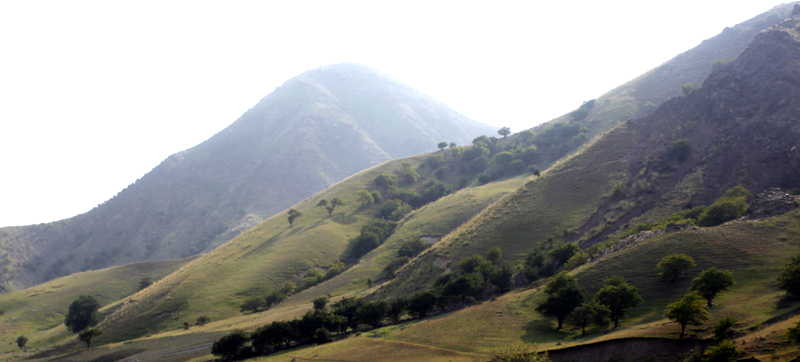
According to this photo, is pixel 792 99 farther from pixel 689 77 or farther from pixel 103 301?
pixel 103 301

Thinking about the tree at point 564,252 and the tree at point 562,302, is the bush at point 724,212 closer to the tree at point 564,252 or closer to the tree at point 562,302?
the tree at point 564,252

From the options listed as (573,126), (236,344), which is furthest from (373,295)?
(573,126)

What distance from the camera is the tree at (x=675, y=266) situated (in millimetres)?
34531

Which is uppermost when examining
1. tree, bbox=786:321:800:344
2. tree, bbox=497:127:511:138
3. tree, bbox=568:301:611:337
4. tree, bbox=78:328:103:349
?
tree, bbox=497:127:511:138

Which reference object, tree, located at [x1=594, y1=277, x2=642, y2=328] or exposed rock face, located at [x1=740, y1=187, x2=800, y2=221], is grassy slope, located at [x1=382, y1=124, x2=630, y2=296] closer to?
exposed rock face, located at [x1=740, y1=187, x2=800, y2=221]

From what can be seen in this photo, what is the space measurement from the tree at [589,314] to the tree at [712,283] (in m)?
6.57

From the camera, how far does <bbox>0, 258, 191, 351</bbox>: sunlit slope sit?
242 ft

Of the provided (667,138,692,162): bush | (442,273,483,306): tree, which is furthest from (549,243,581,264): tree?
(667,138,692,162): bush

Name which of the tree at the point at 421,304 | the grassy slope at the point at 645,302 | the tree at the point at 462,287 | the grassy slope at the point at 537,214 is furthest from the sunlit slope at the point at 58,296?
the grassy slope at the point at 645,302

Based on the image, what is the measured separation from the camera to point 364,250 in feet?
278

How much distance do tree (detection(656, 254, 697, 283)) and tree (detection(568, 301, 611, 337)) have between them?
768cm

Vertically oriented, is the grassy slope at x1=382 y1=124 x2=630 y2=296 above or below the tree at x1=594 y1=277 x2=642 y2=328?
above

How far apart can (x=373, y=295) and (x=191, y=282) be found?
1444 inches

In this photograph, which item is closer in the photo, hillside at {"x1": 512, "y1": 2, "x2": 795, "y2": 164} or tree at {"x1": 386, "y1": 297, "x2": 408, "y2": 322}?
tree at {"x1": 386, "y1": 297, "x2": 408, "y2": 322}
